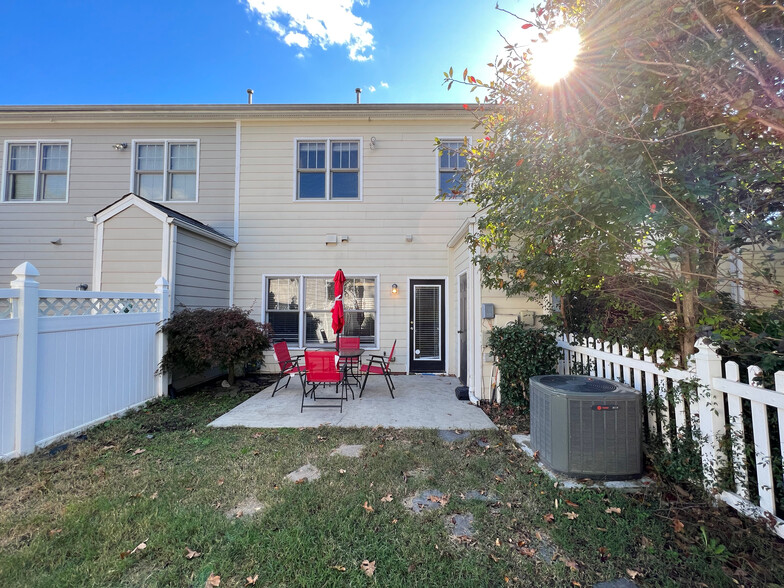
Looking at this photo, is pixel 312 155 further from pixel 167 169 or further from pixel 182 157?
pixel 167 169

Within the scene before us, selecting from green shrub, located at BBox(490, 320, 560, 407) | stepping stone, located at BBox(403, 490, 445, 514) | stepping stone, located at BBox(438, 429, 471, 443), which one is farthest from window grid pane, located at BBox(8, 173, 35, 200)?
green shrub, located at BBox(490, 320, 560, 407)

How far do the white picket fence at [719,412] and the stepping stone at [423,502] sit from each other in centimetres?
201

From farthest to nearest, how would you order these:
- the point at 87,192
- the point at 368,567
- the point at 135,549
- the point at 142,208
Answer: the point at 87,192 < the point at 142,208 < the point at 135,549 < the point at 368,567

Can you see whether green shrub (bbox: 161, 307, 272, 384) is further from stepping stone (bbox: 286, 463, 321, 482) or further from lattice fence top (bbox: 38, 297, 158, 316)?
stepping stone (bbox: 286, 463, 321, 482)

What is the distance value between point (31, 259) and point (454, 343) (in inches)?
402

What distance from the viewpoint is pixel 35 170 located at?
7.86 m

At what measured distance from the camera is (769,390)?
204 centimetres

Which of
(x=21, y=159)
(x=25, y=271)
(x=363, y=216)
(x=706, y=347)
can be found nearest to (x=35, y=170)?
(x=21, y=159)

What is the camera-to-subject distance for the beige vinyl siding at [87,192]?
7727 mm

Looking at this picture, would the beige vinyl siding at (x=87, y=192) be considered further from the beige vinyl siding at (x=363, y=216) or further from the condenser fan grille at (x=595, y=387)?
the condenser fan grille at (x=595, y=387)

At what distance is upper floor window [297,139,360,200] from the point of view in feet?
25.9

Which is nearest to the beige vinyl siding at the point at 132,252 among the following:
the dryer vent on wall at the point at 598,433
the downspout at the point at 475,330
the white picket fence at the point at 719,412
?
the downspout at the point at 475,330

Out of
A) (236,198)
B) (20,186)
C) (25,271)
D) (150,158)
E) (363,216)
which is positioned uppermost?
(150,158)

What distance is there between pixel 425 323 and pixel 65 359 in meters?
6.05
